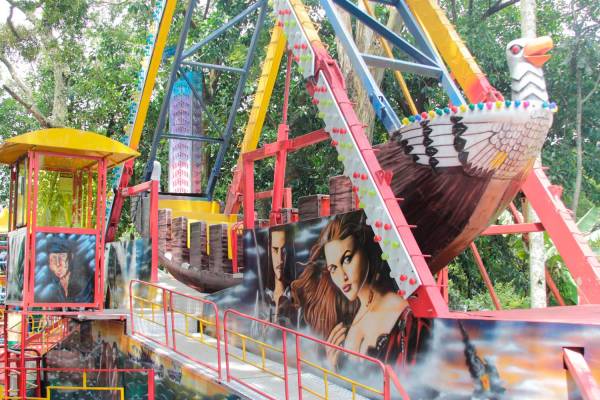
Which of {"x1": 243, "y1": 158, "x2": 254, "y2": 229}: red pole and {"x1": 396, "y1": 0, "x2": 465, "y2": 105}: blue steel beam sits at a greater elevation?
{"x1": 396, "y1": 0, "x2": 465, "y2": 105}: blue steel beam

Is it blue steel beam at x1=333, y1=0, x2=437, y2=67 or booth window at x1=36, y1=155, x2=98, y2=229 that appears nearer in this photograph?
blue steel beam at x1=333, y1=0, x2=437, y2=67

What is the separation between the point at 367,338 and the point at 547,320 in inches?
94.2

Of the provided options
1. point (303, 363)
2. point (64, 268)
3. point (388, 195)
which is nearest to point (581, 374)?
point (388, 195)

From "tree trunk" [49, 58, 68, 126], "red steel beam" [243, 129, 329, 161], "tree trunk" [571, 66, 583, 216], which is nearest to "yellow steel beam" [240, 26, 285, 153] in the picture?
"red steel beam" [243, 129, 329, 161]

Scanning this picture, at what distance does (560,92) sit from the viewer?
57.5ft

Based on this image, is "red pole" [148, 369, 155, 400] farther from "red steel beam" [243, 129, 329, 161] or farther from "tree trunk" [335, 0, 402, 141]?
"tree trunk" [335, 0, 402, 141]

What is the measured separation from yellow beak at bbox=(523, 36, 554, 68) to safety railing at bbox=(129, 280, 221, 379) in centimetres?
442

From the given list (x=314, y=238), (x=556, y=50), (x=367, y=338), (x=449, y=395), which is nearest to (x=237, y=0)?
(x=556, y=50)

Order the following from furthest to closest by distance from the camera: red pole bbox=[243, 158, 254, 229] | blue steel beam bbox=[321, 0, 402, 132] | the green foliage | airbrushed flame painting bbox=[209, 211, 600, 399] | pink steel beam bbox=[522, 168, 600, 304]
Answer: the green foliage < red pole bbox=[243, 158, 254, 229] < blue steel beam bbox=[321, 0, 402, 132] < pink steel beam bbox=[522, 168, 600, 304] < airbrushed flame painting bbox=[209, 211, 600, 399]

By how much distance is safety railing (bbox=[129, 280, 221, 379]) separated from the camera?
29.3 ft

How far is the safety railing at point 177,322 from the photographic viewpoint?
8938 mm

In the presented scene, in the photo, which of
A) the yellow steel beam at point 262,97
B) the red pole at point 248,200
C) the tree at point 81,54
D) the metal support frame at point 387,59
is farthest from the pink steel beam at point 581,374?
the tree at point 81,54

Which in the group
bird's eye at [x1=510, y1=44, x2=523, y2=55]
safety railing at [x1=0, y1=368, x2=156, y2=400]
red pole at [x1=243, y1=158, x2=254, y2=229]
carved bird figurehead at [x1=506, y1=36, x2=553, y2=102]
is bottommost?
safety railing at [x1=0, y1=368, x2=156, y2=400]

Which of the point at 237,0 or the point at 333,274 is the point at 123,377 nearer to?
the point at 333,274
